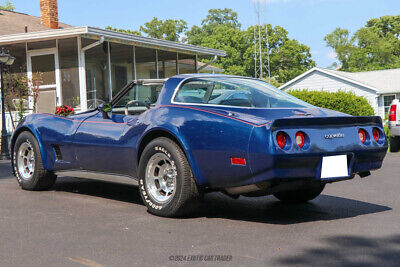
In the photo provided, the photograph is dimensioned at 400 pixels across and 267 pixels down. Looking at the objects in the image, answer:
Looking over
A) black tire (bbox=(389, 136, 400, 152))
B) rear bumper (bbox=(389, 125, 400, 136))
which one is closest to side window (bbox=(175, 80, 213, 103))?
rear bumper (bbox=(389, 125, 400, 136))

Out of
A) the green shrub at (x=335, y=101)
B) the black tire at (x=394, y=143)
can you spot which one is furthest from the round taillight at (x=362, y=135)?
the green shrub at (x=335, y=101)

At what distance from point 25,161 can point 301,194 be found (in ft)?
12.1

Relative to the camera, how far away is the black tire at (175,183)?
4.66 metres

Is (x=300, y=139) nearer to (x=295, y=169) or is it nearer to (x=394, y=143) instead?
(x=295, y=169)

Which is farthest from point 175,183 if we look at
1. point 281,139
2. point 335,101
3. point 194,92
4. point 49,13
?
point 335,101

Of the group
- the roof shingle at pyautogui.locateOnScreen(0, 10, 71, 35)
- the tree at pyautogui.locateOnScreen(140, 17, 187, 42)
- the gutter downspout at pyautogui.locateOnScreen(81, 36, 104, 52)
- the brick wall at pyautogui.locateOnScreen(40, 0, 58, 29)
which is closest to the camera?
the gutter downspout at pyautogui.locateOnScreen(81, 36, 104, 52)

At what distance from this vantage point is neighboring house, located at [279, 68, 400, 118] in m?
37.4

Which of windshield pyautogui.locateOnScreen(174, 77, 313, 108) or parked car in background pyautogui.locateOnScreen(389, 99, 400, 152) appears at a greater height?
windshield pyautogui.locateOnScreen(174, 77, 313, 108)

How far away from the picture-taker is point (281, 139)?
4203 millimetres

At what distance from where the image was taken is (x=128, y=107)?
19.0ft

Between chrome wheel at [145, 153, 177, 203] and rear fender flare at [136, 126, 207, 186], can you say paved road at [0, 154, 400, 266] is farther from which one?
rear fender flare at [136, 126, 207, 186]

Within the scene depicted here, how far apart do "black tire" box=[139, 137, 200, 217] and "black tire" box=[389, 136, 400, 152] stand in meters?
9.45

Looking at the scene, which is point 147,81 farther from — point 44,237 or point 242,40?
point 242,40

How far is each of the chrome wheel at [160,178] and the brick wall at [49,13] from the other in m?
18.7
